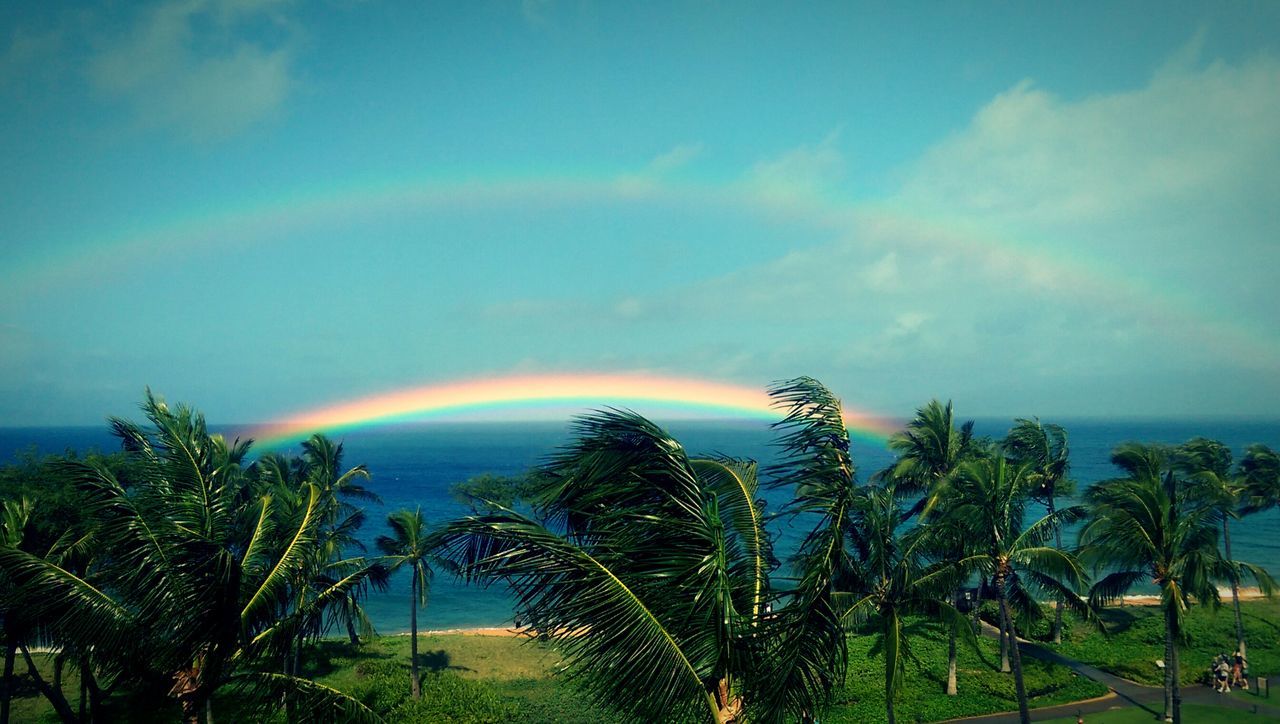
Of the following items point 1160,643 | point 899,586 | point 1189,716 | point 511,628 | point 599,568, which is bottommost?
point 511,628

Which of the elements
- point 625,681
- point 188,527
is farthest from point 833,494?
Answer: point 188,527

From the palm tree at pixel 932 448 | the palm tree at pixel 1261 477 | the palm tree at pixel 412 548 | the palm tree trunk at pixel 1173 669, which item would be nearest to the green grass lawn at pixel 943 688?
the palm tree trunk at pixel 1173 669

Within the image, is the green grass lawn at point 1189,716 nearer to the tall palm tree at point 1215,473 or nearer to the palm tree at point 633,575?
the tall palm tree at point 1215,473

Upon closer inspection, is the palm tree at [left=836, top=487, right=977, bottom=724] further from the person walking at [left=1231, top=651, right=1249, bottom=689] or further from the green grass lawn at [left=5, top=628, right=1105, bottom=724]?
the person walking at [left=1231, top=651, right=1249, bottom=689]

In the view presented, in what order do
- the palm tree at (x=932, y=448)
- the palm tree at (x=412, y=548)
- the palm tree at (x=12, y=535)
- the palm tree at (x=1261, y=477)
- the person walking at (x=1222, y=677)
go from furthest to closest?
1. the palm tree at (x=932, y=448)
2. the palm tree at (x=1261, y=477)
3. the palm tree at (x=412, y=548)
4. the person walking at (x=1222, y=677)
5. the palm tree at (x=12, y=535)

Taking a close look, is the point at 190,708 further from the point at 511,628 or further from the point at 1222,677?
the point at 511,628

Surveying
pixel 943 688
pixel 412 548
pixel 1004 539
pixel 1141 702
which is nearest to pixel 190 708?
pixel 1004 539
